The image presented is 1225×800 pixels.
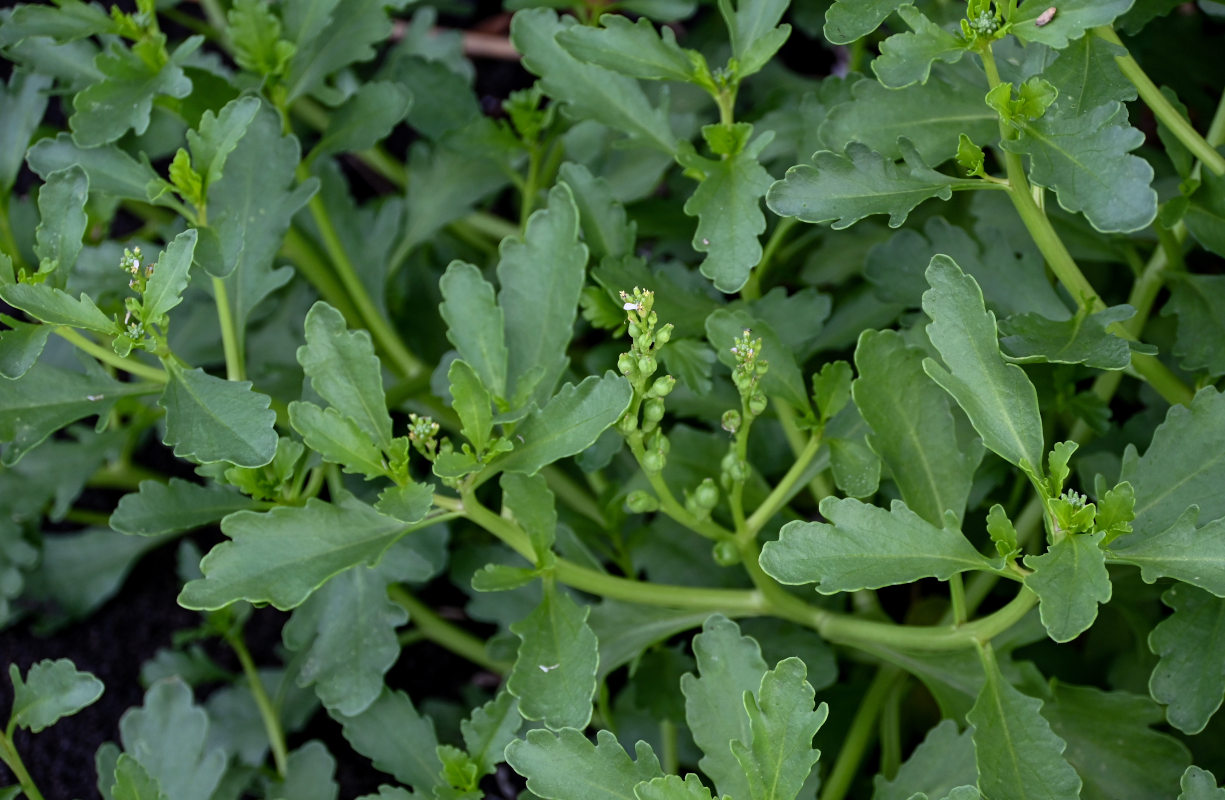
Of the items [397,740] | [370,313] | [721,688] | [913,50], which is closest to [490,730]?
[397,740]

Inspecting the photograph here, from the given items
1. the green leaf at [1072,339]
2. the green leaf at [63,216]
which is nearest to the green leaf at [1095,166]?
the green leaf at [1072,339]

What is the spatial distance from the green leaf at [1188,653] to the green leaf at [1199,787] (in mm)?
86

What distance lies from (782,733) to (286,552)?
1.57ft

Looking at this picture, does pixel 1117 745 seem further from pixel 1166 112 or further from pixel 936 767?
pixel 1166 112

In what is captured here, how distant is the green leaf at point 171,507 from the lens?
122cm

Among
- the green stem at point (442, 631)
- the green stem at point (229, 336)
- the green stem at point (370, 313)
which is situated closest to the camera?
the green stem at point (229, 336)

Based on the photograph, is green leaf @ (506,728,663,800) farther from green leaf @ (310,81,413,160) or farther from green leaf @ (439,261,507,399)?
green leaf @ (310,81,413,160)

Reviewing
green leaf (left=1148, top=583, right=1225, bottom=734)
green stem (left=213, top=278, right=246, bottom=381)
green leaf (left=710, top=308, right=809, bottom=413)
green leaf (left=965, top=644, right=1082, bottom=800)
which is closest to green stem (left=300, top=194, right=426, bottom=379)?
green stem (left=213, top=278, right=246, bottom=381)

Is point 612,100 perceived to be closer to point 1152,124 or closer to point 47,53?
point 47,53

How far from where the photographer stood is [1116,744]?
125cm

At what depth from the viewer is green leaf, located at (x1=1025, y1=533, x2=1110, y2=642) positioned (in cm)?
94

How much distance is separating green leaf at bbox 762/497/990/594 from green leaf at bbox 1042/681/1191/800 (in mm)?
365

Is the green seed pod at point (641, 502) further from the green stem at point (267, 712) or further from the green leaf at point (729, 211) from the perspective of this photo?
the green stem at point (267, 712)

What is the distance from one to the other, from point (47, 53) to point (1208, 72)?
5.20ft
